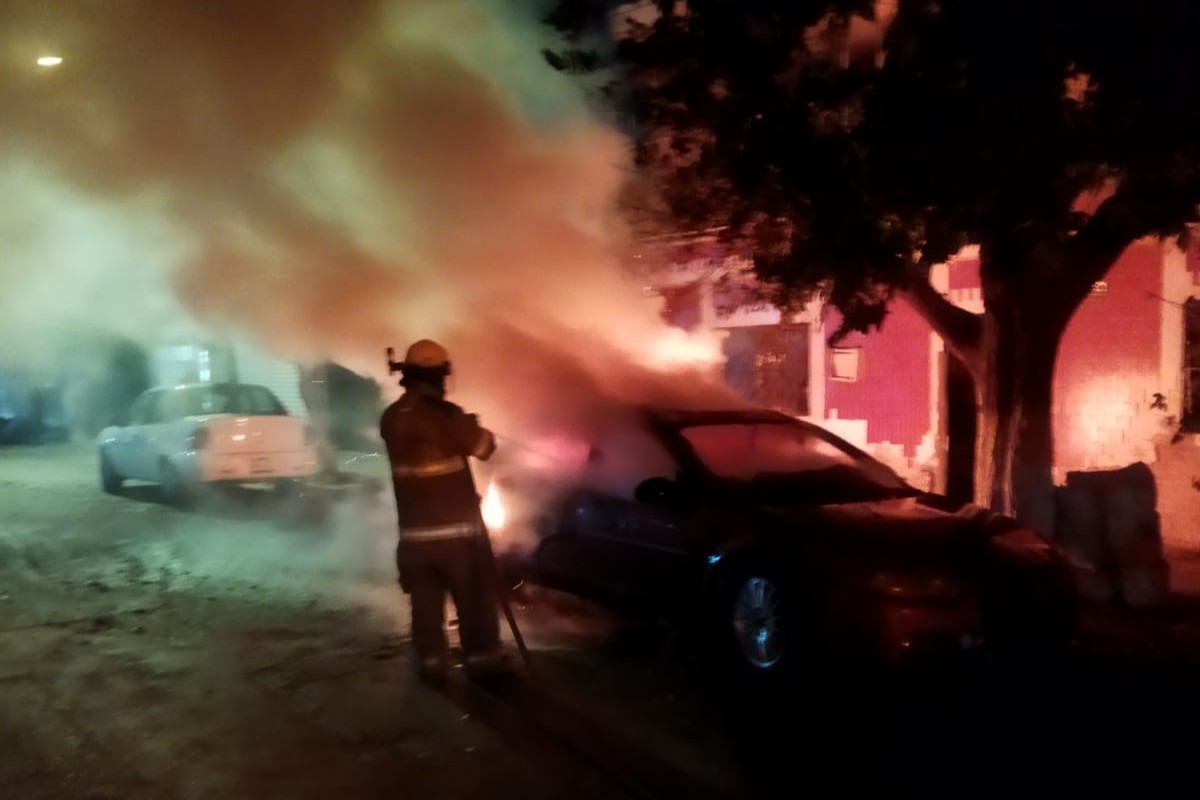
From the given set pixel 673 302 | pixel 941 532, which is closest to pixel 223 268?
pixel 673 302

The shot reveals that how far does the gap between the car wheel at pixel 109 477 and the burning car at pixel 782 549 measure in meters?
8.40

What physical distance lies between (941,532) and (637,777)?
206 centimetres

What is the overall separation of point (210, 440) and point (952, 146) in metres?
8.59

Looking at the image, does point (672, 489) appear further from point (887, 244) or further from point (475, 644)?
point (887, 244)

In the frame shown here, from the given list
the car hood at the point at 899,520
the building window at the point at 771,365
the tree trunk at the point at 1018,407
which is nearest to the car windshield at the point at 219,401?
the building window at the point at 771,365

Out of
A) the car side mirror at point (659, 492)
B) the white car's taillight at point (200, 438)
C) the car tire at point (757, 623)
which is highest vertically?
the white car's taillight at point (200, 438)

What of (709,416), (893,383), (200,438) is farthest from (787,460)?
(200,438)

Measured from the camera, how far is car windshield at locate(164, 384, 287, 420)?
12914mm

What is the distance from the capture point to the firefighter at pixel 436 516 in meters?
5.71

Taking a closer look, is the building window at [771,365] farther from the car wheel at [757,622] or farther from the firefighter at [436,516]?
the firefighter at [436,516]

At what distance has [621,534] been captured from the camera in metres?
6.54

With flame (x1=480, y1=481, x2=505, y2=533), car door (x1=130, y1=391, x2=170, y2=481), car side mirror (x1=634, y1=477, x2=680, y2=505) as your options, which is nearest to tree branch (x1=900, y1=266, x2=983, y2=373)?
car side mirror (x1=634, y1=477, x2=680, y2=505)

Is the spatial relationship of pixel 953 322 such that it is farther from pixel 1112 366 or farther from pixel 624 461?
pixel 1112 366

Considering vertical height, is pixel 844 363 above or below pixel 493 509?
above
